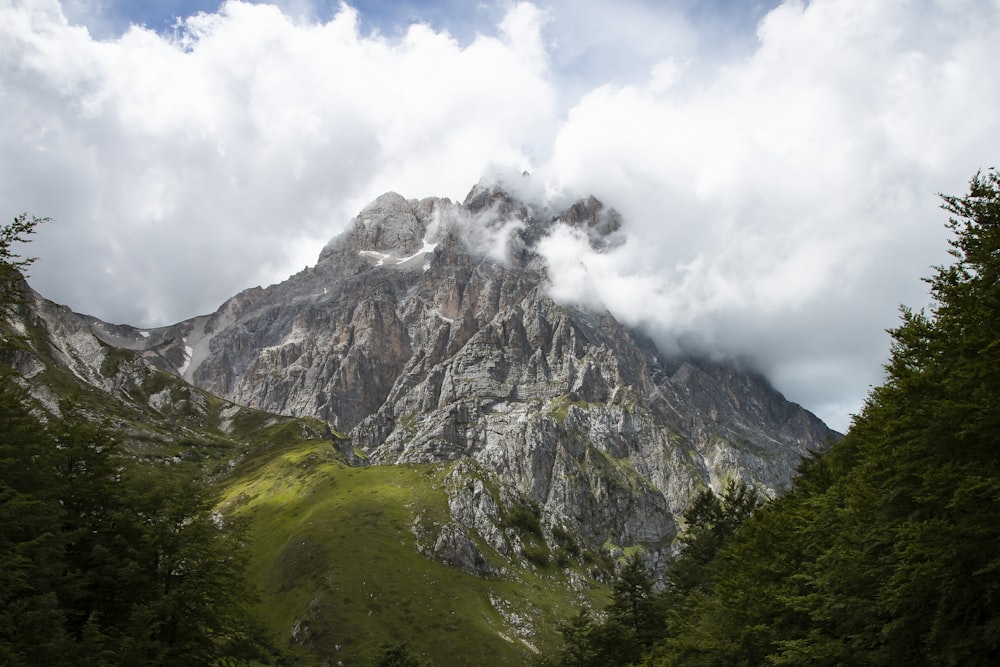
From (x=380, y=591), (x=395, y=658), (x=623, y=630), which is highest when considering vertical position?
(x=380, y=591)

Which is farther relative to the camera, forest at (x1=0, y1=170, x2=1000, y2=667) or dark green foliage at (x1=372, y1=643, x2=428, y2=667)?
dark green foliage at (x1=372, y1=643, x2=428, y2=667)

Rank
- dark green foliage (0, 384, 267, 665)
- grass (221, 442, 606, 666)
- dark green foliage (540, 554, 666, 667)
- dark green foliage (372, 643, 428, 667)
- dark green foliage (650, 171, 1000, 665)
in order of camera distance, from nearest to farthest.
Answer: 1. dark green foliage (650, 171, 1000, 665)
2. dark green foliage (0, 384, 267, 665)
3. dark green foliage (540, 554, 666, 667)
4. dark green foliage (372, 643, 428, 667)
5. grass (221, 442, 606, 666)

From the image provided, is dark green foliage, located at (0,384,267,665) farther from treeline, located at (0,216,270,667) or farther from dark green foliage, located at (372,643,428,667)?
dark green foliage, located at (372,643,428,667)

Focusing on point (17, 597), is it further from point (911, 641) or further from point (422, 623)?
point (422, 623)

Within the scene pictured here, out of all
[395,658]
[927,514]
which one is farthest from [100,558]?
[395,658]

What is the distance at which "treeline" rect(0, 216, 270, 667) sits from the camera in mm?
22250

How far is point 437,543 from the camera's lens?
18550cm

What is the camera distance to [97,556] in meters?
27.6

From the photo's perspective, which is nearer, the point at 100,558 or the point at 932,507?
the point at 932,507

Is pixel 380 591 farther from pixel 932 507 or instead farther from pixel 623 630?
pixel 932 507

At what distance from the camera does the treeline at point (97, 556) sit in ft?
73.0

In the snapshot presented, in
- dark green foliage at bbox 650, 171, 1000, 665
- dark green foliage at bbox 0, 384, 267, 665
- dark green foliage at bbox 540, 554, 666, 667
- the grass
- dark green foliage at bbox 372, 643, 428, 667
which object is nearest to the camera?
dark green foliage at bbox 650, 171, 1000, 665

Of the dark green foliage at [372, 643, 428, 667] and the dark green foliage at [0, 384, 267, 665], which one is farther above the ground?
the dark green foliage at [0, 384, 267, 665]

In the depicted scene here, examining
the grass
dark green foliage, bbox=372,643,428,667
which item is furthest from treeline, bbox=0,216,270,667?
the grass
